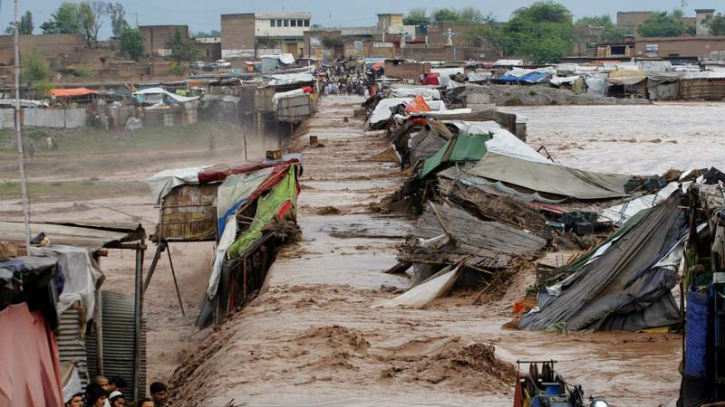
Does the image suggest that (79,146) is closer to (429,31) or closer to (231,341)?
(231,341)

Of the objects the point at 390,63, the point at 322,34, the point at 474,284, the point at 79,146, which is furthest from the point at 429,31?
the point at 474,284

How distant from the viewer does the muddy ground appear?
10.2 metres

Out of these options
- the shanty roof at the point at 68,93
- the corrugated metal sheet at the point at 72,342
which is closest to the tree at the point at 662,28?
the shanty roof at the point at 68,93

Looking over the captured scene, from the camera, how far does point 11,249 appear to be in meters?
10.6

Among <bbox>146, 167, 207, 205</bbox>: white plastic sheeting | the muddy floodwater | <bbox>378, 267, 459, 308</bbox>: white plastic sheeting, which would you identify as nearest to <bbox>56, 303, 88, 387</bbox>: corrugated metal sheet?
<bbox>378, 267, 459, 308</bbox>: white plastic sheeting

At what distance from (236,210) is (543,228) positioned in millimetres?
4635

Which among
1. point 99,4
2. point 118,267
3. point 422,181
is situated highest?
point 99,4

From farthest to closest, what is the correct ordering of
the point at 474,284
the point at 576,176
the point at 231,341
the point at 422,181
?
the point at 422,181
the point at 576,176
the point at 474,284
the point at 231,341

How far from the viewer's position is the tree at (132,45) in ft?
276

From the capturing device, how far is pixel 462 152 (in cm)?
2188

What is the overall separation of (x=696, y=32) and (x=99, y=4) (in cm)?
5873

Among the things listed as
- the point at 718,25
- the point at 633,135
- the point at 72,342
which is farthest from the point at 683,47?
the point at 72,342

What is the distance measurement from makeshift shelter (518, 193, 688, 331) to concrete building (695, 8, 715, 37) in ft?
307

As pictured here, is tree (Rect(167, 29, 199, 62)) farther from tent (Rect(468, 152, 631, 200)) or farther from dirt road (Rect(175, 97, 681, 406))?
dirt road (Rect(175, 97, 681, 406))
